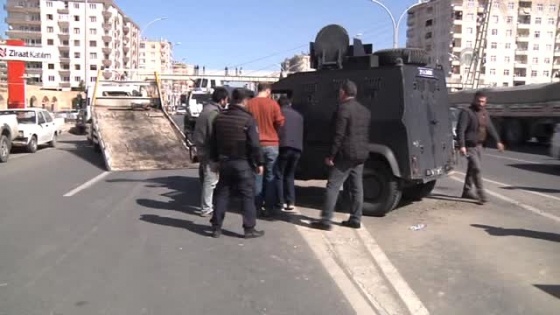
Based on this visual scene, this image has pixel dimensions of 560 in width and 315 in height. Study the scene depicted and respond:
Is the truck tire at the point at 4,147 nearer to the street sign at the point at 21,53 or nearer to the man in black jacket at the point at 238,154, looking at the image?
the man in black jacket at the point at 238,154

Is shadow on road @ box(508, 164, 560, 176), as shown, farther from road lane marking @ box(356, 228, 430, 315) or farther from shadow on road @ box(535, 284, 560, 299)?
shadow on road @ box(535, 284, 560, 299)

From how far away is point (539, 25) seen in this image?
120 meters

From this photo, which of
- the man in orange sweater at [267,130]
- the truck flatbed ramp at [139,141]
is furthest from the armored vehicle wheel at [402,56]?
the truck flatbed ramp at [139,141]

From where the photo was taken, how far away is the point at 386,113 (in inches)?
332

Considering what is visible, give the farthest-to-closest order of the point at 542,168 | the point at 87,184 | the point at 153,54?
the point at 153,54
the point at 542,168
the point at 87,184

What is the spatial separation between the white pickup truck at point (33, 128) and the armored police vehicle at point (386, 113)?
1324 cm

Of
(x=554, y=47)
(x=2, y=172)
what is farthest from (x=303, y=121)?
(x=554, y=47)

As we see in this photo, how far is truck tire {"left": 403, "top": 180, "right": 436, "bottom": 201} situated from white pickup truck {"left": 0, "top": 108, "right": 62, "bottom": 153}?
14.1 m

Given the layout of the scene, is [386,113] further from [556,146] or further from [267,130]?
[556,146]

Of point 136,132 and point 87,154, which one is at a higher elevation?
→ point 136,132

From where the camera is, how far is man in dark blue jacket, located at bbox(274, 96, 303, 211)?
8641 millimetres

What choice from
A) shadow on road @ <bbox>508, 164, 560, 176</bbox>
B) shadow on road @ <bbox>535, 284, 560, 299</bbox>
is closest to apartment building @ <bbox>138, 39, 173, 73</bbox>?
shadow on road @ <bbox>508, 164, 560, 176</bbox>

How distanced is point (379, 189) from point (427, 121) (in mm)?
1264

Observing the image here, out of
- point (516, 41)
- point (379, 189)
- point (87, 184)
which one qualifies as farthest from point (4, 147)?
point (516, 41)
